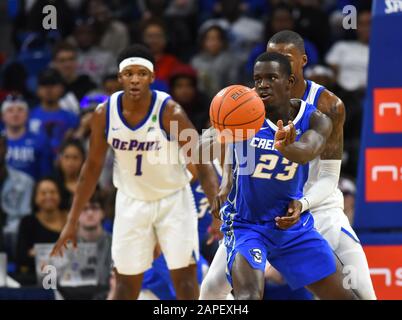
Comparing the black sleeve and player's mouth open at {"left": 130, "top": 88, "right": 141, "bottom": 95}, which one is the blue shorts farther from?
the black sleeve

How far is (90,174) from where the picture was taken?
24.2ft

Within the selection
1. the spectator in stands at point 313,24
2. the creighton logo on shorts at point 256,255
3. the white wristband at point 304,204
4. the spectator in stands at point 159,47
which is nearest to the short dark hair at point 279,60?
the white wristband at point 304,204

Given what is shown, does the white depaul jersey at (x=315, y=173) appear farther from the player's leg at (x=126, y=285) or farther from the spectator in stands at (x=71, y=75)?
the spectator in stands at (x=71, y=75)

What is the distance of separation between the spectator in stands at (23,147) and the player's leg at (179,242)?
11.8 ft

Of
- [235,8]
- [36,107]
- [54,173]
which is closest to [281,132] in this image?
[54,173]

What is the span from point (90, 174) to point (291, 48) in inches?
72.1

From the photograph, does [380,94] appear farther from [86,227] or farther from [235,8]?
[235,8]

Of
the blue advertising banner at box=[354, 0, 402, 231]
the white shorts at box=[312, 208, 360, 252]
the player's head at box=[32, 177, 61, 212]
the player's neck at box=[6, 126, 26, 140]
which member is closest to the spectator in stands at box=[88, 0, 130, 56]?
the player's neck at box=[6, 126, 26, 140]

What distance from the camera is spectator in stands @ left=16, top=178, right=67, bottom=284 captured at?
942cm

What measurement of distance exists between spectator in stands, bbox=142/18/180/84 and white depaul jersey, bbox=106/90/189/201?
445cm

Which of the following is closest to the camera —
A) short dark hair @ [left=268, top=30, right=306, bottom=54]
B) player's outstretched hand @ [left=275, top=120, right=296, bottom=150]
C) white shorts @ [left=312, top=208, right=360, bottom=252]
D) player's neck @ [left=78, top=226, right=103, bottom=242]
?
player's outstretched hand @ [left=275, top=120, right=296, bottom=150]

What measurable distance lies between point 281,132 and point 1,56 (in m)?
8.47

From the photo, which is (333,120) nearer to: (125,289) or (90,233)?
(125,289)

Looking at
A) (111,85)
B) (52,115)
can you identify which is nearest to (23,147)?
(52,115)
